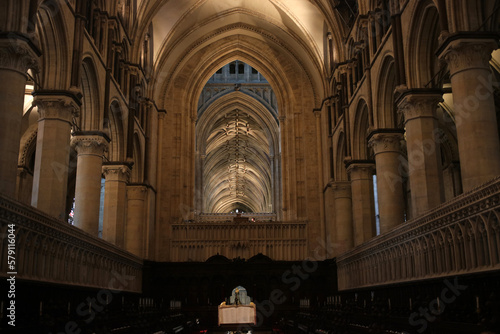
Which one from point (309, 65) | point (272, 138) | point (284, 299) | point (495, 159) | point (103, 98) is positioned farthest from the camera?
point (272, 138)

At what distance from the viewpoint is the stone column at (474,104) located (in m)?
11.4

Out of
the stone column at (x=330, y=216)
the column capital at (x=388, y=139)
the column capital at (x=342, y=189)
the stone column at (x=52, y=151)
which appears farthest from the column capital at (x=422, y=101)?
the stone column at (x=330, y=216)

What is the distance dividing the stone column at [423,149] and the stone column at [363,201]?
6.59 meters

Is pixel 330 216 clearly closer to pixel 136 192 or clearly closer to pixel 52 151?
pixel 136 192

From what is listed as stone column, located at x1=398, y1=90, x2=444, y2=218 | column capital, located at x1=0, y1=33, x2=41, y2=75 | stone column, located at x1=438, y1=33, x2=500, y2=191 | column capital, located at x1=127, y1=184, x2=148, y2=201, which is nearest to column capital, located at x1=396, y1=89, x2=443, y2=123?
stone column, located at x1=398, y1=90, x2=444, y2=218

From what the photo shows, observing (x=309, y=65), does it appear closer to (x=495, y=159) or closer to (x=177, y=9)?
(x=177, y=9)

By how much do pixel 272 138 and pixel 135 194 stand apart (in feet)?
54.9

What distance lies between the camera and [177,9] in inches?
1069

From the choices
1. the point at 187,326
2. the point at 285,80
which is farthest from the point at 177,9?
the point at 187,326

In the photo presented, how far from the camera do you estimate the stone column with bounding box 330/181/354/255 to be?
79.9 ft

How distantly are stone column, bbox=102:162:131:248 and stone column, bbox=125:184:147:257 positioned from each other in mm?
2904

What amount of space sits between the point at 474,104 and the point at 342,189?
13.5 meters

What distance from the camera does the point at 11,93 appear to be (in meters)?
11.5

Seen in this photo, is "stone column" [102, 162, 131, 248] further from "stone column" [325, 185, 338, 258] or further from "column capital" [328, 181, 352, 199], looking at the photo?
"stone column" [325, 185, 338, 258]
